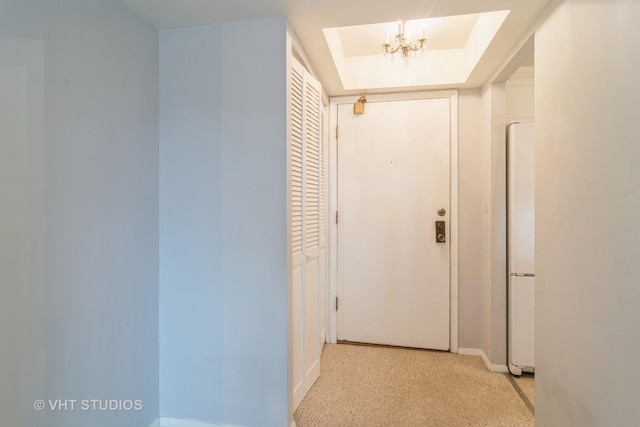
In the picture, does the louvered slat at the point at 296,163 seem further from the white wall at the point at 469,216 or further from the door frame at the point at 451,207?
the white wall at the point at 469,216

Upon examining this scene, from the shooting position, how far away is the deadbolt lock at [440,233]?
2.51 m

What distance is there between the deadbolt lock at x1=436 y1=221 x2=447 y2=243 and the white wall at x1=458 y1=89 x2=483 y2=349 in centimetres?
11

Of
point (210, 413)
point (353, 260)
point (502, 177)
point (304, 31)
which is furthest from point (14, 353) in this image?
point (502, 177)

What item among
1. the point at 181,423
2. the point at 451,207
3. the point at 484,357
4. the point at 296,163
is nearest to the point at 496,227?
the point at 451,207

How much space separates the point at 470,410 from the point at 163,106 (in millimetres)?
2396

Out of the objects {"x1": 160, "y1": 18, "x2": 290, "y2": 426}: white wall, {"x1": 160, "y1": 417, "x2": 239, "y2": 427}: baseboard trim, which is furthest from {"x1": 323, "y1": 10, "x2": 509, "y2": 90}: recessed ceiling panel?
{"x1": 160, "y1": 417, "x2": 239, "y2": 427}: baseboard trim

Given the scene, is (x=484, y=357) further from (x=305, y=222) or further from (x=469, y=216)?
(x=305, y=222)

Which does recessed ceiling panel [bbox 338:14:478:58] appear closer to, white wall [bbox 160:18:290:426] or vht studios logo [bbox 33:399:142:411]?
white wall [bbox 160:18:290:426]

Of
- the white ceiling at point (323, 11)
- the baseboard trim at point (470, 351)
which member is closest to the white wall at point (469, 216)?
the baseboard trim at point (470, 351)

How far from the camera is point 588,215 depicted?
1.13 meters

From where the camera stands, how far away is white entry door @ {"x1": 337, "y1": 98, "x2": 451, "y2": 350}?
2.53 m

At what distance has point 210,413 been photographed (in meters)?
1.60

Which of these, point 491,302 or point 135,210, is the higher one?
point 135,210

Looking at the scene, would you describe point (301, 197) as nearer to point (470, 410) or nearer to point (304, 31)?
point (304, 31)
